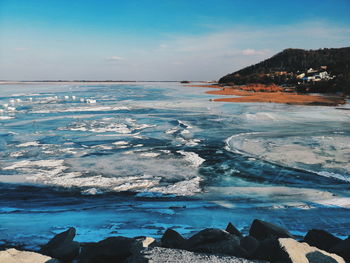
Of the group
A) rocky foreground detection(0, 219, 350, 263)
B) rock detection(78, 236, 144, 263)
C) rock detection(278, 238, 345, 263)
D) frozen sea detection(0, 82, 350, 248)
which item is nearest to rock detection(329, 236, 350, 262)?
rocky foreground detection(0, 219, 350, 263)

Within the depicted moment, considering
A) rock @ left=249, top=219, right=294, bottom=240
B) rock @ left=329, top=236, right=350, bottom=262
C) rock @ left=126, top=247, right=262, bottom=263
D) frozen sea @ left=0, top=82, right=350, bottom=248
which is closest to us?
rock @ left=126, top=247, right=262, bottom=263

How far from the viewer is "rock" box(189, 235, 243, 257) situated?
2719mm

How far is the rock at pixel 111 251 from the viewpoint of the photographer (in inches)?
109

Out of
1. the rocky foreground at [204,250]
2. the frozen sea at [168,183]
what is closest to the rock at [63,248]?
the rocky foreground at [204,250]

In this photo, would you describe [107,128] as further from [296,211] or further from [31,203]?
[296,211]

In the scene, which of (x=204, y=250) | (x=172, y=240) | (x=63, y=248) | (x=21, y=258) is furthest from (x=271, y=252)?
(x=21, y=258)

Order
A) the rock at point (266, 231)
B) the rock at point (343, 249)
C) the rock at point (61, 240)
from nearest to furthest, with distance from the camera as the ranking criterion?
the rock at point (343, 249) < the rock at point (61, 240) < the rock at point (266, 231)

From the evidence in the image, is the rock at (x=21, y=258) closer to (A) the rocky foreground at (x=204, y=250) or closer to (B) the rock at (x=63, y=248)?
(A) the rocky foreground at (x=204, y=250)

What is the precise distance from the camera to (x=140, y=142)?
8867mm

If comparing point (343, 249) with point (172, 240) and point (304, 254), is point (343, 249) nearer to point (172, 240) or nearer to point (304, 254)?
point (304, 254)

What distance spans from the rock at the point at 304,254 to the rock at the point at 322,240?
322 mm

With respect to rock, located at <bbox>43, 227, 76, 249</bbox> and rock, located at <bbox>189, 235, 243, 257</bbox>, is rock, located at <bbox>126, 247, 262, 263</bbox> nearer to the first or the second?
rock, located at <bbox>189, 235, 243, 257</bbox>

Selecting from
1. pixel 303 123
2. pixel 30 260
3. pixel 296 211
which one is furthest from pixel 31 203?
pixel 303 123

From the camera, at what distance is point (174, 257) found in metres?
2.45
